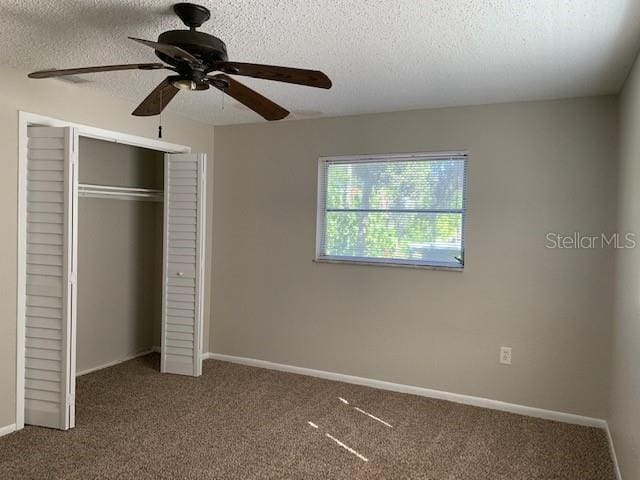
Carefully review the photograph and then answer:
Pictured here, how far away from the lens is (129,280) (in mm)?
5043

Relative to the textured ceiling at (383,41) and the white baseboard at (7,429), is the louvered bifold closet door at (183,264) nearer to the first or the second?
the textured ceiling at (383,41)

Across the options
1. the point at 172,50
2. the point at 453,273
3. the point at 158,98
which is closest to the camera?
the point at 172,50

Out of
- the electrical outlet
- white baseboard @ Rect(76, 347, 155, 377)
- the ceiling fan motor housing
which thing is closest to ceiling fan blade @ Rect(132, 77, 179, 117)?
the ceiling fan motor housing

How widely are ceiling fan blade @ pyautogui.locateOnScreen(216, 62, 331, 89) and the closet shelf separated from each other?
2.63m

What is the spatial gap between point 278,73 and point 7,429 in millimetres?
2755

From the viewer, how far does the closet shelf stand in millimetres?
4406

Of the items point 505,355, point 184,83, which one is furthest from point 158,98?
point 505,355

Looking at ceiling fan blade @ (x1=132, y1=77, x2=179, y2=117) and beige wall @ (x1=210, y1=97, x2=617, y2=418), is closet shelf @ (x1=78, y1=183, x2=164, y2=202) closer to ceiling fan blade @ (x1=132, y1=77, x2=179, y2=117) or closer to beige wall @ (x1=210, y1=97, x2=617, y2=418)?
beige wall @ (x1=210, y1=97, x2=617, y2=418)

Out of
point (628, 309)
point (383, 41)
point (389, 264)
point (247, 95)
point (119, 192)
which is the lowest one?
point (628, 309)

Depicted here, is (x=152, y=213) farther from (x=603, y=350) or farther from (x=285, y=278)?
(x=603, y=350)

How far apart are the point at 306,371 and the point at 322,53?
2.77m

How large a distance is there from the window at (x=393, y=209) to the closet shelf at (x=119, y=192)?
1671 mm

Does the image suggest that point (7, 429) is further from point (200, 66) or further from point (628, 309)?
point (628, 309)

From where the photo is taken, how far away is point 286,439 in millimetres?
3238
